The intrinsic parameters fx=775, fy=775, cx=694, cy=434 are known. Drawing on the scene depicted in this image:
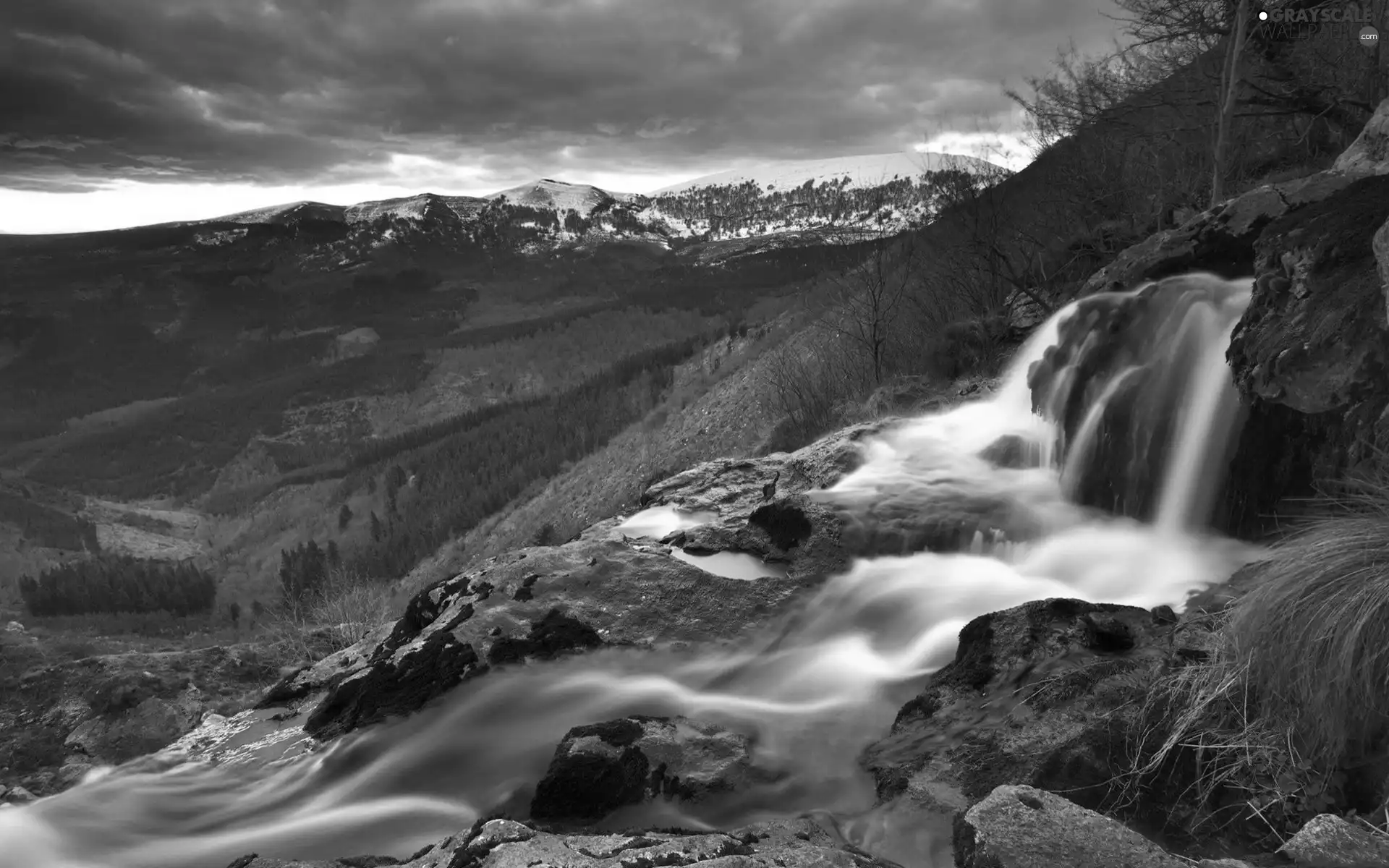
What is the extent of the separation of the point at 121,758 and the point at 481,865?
6055mm

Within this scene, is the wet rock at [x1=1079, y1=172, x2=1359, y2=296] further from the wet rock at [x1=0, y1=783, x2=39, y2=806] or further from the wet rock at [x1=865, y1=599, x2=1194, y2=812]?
the wet rock at [x1=0, y1=783, x2=39, y2=806]

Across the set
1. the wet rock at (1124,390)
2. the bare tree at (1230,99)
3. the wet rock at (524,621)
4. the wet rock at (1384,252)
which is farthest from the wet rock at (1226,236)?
the wet rock at (524,621)

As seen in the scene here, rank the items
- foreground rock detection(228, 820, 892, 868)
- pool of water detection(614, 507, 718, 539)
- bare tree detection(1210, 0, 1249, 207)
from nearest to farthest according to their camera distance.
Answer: foreground rock detection(228, 820, 892, 868) → pool of water detection(614, 507, 718, 539) → bare tree detection(1210, 0, 1249, 207)

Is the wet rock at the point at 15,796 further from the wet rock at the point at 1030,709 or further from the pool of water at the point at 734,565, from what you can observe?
the wet rock at the point at 1030,709

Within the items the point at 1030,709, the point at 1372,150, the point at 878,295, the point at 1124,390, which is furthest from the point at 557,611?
the point at 878,295

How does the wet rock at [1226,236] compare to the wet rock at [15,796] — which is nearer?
the wet rock at [15,796]

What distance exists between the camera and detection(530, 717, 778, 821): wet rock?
5.41 m

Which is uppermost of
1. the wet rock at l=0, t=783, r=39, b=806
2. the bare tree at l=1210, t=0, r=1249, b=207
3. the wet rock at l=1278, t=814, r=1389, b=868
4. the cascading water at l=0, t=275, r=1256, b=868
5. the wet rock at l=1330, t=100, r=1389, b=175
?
the bare tree at l=1210, t=0, r=1249, b=207

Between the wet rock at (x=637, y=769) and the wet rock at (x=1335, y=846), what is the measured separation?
3580 mm

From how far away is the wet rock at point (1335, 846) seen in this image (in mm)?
2965

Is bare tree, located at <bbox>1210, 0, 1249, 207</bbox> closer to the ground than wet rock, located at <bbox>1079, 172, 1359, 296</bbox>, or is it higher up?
higher up

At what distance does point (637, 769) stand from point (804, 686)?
2551 mm

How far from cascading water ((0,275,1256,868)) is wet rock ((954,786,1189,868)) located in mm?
1279

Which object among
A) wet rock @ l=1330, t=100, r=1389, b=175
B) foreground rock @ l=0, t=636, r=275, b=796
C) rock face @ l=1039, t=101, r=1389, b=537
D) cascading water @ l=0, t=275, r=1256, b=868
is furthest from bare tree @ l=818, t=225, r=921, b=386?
foreground rock @ l=0, t=636, r=275, b=796
